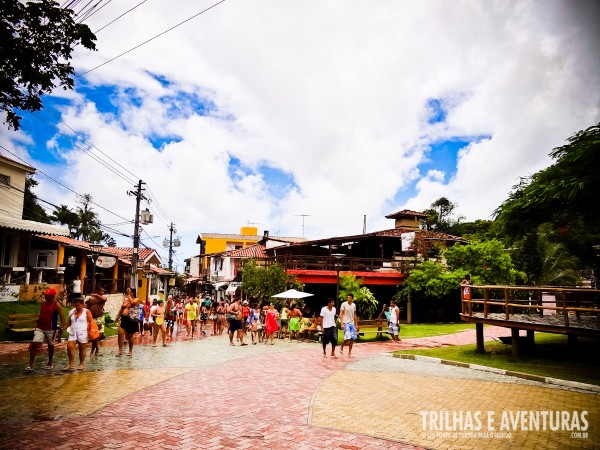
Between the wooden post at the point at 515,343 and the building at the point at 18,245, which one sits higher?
the building at the point at 18,245

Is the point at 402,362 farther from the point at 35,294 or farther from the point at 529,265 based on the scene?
the point at 529,265

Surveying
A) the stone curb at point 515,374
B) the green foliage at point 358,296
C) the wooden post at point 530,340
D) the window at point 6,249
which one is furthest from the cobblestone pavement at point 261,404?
the green foliage at point 358,296

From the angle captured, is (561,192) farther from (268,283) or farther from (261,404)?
(268,283)

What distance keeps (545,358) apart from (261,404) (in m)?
9.40

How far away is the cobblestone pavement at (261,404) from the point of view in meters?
4.89

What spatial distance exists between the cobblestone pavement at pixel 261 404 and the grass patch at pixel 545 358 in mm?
1069

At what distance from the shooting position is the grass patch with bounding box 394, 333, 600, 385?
9.29 metres

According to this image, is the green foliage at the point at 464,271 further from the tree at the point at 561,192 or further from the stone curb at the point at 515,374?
the stone curb at the point at 515,374

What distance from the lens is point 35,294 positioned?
18.0 metres

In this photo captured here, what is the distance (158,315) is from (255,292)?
29.5 feet

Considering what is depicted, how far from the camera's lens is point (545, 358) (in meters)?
11.3

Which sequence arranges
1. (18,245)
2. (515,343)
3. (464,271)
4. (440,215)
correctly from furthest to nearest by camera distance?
(440,215)
(464,271)
(18,245)
(515,343)

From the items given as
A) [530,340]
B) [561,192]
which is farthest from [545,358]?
[561,192]

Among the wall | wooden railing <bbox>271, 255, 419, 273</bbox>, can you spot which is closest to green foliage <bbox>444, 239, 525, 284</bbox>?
wooden railing <bbox>271, 255, 419, 273</bbox>
